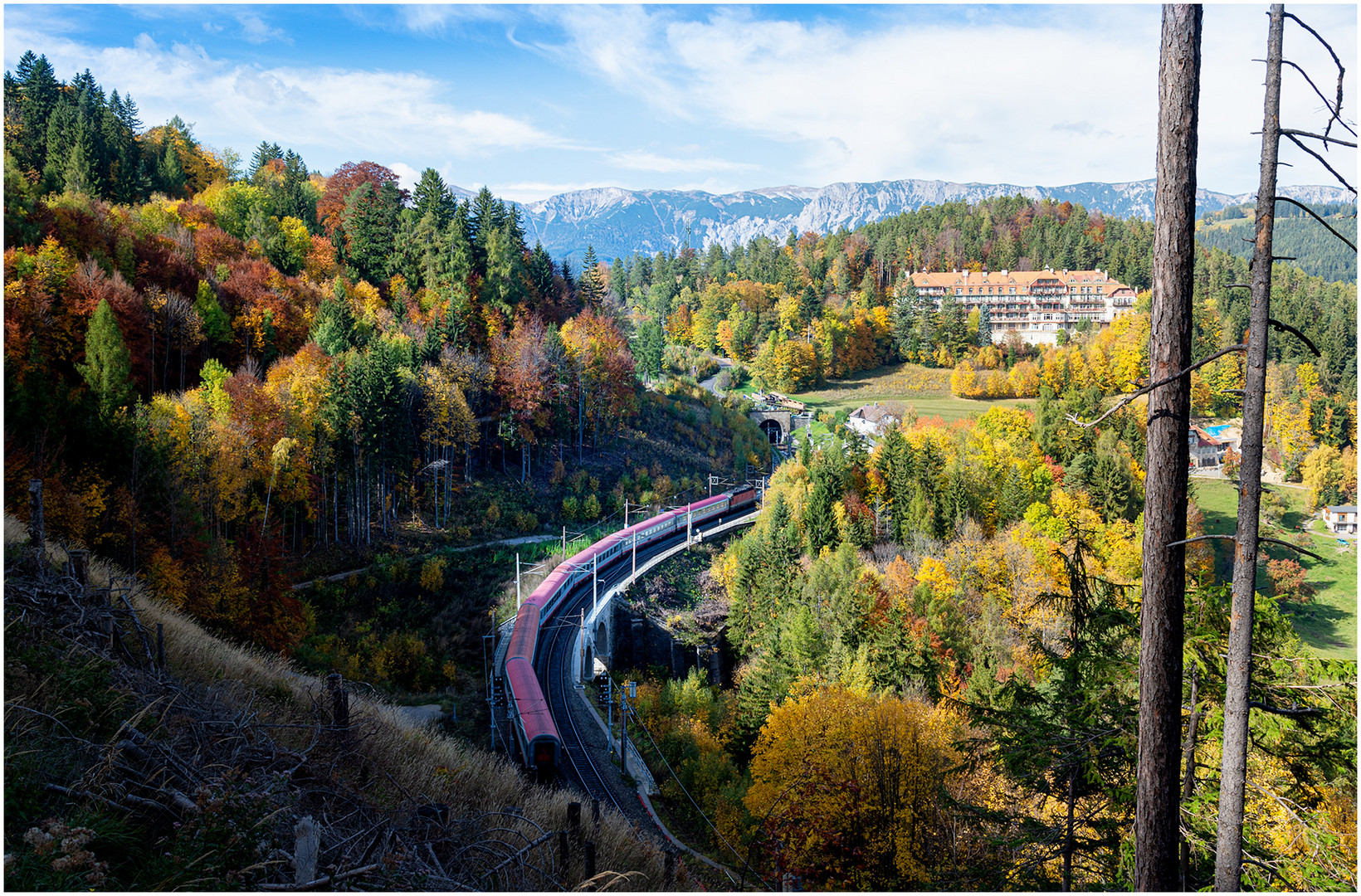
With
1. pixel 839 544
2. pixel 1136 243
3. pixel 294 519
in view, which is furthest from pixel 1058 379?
pixel 294 519

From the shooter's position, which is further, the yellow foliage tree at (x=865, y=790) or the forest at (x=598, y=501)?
the yellow foliage tree at (x=865, y=790)

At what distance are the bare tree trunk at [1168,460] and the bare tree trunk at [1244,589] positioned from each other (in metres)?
0.60

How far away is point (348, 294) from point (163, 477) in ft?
74.1

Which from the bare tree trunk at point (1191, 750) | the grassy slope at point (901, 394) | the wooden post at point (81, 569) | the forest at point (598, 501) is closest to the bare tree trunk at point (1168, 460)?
the forest at point (598, 501)

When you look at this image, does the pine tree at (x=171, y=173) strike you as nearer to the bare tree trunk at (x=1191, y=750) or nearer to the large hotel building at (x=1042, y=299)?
the bare tree trunk at (x=1191, y=750)

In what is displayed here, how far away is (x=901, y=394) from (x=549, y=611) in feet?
207

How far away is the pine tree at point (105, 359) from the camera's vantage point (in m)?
22.0

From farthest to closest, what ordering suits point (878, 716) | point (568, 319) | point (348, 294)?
point (568, 319) < point (348, 294) < point (878, 716)

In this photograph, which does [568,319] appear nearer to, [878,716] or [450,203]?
[450,203]

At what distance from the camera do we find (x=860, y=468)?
133 ft

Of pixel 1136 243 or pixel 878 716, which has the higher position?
pixel 1136 243

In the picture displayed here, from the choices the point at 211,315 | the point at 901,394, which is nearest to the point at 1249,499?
the point at 211,315

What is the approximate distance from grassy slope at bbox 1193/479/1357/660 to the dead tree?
4814cm

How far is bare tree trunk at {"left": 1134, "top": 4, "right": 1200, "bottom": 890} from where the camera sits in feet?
14.9
